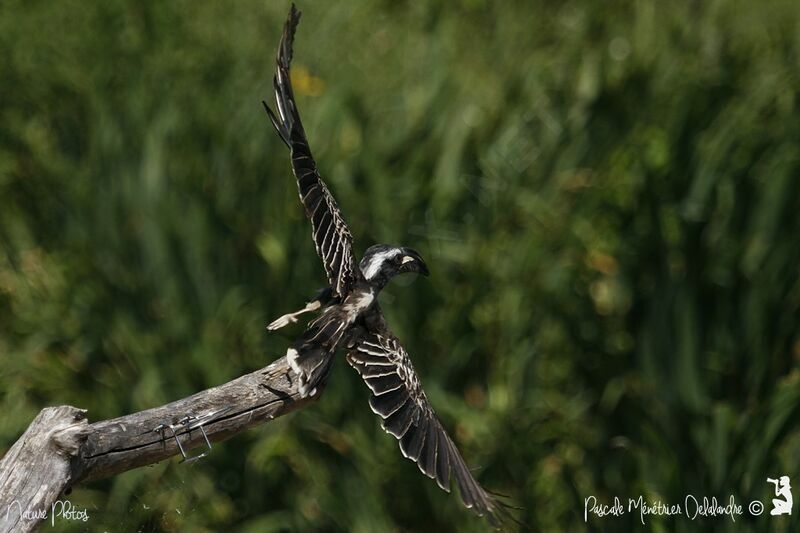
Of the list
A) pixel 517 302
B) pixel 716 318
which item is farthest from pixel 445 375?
pixel 716 318

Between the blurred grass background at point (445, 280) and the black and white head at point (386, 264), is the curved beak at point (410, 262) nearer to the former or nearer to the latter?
the black and white head at point (386, 264)

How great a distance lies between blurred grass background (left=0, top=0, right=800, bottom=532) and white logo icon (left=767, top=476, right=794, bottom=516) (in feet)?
0.08

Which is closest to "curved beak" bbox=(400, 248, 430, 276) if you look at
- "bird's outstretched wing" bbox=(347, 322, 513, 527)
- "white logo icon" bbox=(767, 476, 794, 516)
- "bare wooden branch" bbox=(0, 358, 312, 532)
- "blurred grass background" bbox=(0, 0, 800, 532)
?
Result: "bird's outstretched wing" bbox=(347, 322, 513, 527)

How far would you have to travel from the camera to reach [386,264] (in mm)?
2713

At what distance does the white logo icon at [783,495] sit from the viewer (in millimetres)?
3275

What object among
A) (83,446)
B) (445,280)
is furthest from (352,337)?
(445,280)

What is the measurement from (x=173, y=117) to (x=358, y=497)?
1.42 m

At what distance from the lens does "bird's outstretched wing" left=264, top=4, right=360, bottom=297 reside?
245 centimetres

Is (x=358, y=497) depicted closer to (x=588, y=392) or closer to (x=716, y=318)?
(x=588, y=392)

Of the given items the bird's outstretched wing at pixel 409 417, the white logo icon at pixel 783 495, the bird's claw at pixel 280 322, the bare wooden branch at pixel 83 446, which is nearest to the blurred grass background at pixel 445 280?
the white logo icon at pixel 783 495

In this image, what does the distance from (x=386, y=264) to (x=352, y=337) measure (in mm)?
209

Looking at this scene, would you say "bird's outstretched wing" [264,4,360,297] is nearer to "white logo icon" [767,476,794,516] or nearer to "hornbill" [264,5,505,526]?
"hornbill" [264,5,505,526]

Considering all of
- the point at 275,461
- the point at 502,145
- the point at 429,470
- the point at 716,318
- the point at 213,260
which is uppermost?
the point at 502,145

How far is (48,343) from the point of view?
3.92m
